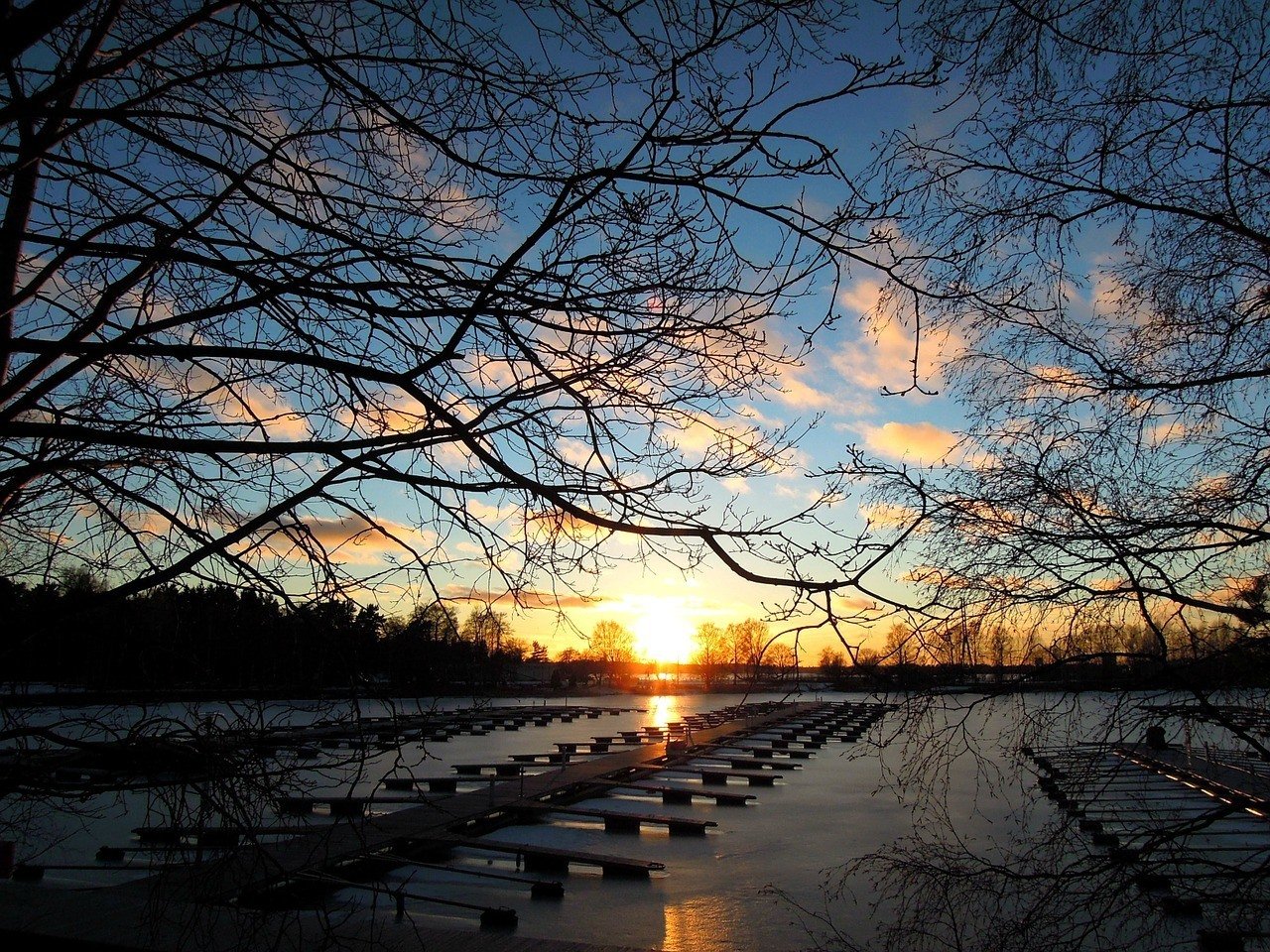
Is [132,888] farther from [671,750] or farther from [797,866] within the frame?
[671,750]

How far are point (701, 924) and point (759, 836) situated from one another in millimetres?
6648

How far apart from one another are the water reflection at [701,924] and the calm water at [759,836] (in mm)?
30

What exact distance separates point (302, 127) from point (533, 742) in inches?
1462

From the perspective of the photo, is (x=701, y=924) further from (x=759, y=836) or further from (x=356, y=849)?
(x=759, y=836)

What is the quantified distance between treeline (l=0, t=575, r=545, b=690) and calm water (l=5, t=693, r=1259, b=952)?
143 mm

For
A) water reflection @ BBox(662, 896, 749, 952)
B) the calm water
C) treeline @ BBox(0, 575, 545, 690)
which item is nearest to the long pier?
the calm water

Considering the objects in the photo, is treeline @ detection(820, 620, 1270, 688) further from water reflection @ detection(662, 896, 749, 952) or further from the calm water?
water reflection @ detection(662, 896, 749, 952)

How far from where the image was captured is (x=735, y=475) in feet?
8.98

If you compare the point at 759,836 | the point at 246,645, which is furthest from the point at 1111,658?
the point at 759,836

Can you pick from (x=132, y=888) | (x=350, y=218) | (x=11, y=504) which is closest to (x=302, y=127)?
(x=350, y=218)

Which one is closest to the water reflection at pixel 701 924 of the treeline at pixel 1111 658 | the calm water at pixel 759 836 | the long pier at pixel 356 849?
the calm water at pixel 759 836

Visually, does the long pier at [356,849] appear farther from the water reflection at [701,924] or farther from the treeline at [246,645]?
the water reflection at [701,924]

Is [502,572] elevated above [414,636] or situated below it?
above

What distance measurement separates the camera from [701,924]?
11.3m
